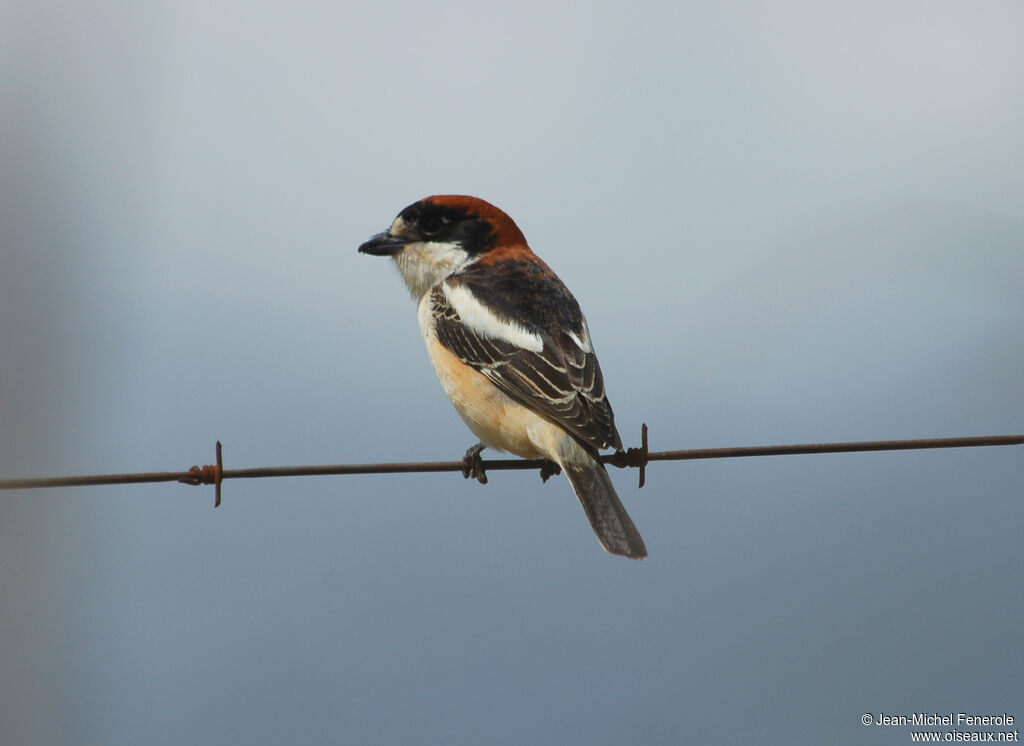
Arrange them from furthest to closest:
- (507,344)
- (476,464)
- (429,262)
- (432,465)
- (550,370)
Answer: (429,262), (507,344), (550,370), (476,464), (432,465)

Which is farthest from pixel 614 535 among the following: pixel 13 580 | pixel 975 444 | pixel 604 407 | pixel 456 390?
pixel 13 580

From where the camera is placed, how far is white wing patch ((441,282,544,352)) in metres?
4.10

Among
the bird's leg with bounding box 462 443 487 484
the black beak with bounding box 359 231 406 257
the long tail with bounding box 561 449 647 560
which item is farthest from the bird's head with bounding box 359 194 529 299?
the long tail with bounding box 561 449 647 560

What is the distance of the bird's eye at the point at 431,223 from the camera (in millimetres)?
4875

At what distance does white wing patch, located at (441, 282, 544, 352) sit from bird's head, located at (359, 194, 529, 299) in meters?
0.44

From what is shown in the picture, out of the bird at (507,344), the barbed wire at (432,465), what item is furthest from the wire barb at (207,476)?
the bird at (507,344)

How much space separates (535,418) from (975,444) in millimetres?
1469

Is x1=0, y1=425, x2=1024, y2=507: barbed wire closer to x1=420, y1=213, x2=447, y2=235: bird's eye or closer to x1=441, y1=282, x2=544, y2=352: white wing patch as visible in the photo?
x1=441, y1=282, x2=544, y2=352: white wing patch

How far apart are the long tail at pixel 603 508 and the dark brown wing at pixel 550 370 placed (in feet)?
0.40

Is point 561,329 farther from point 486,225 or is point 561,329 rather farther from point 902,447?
point 902,447

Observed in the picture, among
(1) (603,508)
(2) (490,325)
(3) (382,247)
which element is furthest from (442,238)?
(1) (603,508)

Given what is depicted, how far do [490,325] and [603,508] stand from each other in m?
0.92

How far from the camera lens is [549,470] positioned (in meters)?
4.06

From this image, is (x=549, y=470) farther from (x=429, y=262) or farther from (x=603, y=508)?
(x=429, y=262)
